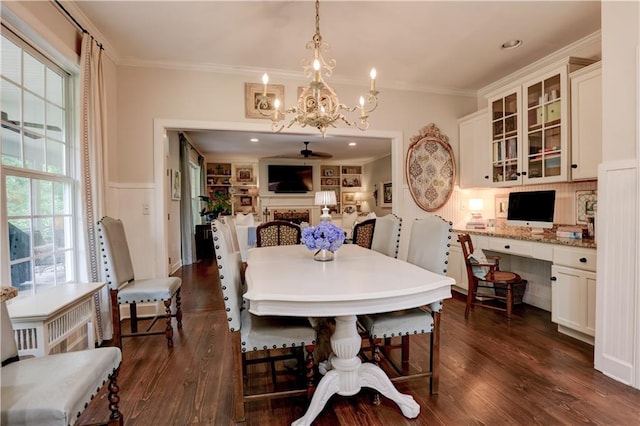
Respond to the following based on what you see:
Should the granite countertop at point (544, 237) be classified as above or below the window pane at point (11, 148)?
below

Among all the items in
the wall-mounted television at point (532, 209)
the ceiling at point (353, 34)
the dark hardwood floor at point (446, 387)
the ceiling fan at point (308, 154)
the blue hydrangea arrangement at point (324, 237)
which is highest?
the ceiling at point (353, 34)

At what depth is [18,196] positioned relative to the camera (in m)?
2.02

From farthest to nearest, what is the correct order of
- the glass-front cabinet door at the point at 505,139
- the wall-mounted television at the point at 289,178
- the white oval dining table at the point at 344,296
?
the wall-mounted television at the point at 289,178
the glass-front cabinet door at the point at 505,139
the white oval dining table at the point at 344,296

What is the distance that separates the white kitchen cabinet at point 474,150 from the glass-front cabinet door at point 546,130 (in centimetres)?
53

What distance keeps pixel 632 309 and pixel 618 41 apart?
5.61ft

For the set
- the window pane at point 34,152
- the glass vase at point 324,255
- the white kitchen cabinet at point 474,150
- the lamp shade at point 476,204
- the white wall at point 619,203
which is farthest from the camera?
the lamp shade at point 476,204

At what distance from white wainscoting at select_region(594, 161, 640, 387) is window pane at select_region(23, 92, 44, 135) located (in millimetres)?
3899

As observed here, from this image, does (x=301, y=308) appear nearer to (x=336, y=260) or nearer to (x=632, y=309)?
(x=336, y=260)

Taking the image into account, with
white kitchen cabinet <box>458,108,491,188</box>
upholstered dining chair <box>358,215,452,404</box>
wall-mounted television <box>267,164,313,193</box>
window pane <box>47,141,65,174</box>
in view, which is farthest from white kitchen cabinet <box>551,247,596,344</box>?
wall-mounted television <box>267,164,313,193</box>

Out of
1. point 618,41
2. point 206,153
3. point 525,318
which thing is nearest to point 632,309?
point 525,318

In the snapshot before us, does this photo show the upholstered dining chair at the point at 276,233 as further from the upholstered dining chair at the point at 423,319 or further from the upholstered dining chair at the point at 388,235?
the upholstered dining chair at the point at 423,319

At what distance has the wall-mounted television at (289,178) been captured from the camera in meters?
9.25

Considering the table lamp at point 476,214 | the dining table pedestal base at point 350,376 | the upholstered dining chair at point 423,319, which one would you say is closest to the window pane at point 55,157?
the dining table pedestal base at point 350,376

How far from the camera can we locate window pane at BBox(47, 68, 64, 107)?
2.40 m
